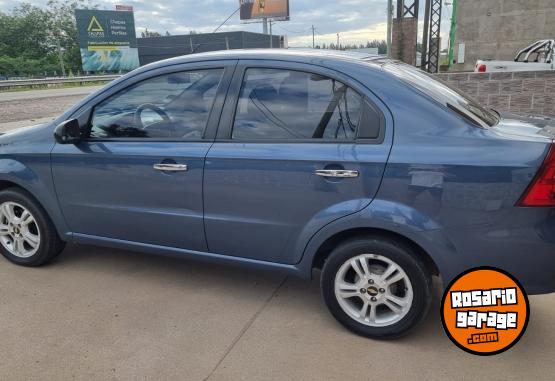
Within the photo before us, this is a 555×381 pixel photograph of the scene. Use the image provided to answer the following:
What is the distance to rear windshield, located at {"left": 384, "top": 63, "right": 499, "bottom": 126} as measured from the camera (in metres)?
2.62

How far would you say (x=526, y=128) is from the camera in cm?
268

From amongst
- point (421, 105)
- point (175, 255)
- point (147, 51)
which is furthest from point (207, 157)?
point (147, 51)

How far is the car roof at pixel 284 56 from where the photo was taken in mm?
2861

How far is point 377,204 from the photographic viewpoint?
2.52 meters

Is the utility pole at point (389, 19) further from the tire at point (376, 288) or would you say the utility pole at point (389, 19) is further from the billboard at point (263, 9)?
the billboard at point (263, 9)

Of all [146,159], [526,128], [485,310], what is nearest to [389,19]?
[526,128]

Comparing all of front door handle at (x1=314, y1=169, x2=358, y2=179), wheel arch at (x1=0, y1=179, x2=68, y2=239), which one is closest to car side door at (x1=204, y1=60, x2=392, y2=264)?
front door handle at (x1=314, y1=169, x2=358, y2=179)

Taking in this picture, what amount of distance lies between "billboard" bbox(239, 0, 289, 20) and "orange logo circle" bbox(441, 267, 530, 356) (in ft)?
187

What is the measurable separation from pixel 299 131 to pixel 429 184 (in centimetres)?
83

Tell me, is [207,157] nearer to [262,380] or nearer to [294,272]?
[294,272]

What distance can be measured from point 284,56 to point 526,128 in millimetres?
1506

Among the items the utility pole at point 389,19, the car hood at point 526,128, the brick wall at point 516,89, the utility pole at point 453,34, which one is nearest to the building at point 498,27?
the utility pole at point 453,34

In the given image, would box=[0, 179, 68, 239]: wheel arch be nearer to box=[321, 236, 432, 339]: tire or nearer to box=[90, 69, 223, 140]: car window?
box=[90, 69, 223, 140]: car window

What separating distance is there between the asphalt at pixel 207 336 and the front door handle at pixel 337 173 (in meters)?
1.01
